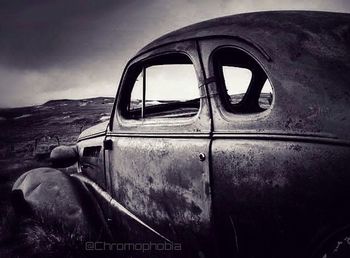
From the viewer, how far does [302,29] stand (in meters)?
1.74

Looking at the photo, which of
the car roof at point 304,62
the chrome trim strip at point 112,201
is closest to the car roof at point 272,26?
the car roof at point 304,62

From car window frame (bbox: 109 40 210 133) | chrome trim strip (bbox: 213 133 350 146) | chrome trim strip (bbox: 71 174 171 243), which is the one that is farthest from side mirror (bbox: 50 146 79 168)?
chrome trim strip (bbox: 213 133 350 146)

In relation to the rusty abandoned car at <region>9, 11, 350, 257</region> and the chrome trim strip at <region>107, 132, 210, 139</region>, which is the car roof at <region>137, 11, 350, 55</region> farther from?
the chrome trim strip at <region>107, 132, 210, 139</region>

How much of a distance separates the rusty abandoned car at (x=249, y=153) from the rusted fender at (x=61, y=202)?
0.30 metres

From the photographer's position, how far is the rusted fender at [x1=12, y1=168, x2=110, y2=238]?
294cm

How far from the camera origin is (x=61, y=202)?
3025 mm

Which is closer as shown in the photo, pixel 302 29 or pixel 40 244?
pixel 302 29

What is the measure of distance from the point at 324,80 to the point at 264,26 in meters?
0.52

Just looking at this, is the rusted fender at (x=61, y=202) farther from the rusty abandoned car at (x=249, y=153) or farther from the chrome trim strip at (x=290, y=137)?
the chrome trim strip at (x=290, y=137)

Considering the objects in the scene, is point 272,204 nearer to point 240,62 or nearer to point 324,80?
point 324,80

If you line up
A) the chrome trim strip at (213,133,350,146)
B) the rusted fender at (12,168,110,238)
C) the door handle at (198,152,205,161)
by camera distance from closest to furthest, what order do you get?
the chrome trim strip at (213,133,350,146)
the door handle at (198,152,205,161)
the rusted fender at (12,168,110,238)

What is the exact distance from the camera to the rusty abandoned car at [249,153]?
4.69 ft

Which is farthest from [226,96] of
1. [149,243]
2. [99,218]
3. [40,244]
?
[40,244]

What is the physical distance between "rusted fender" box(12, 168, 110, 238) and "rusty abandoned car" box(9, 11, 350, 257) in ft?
0.98
